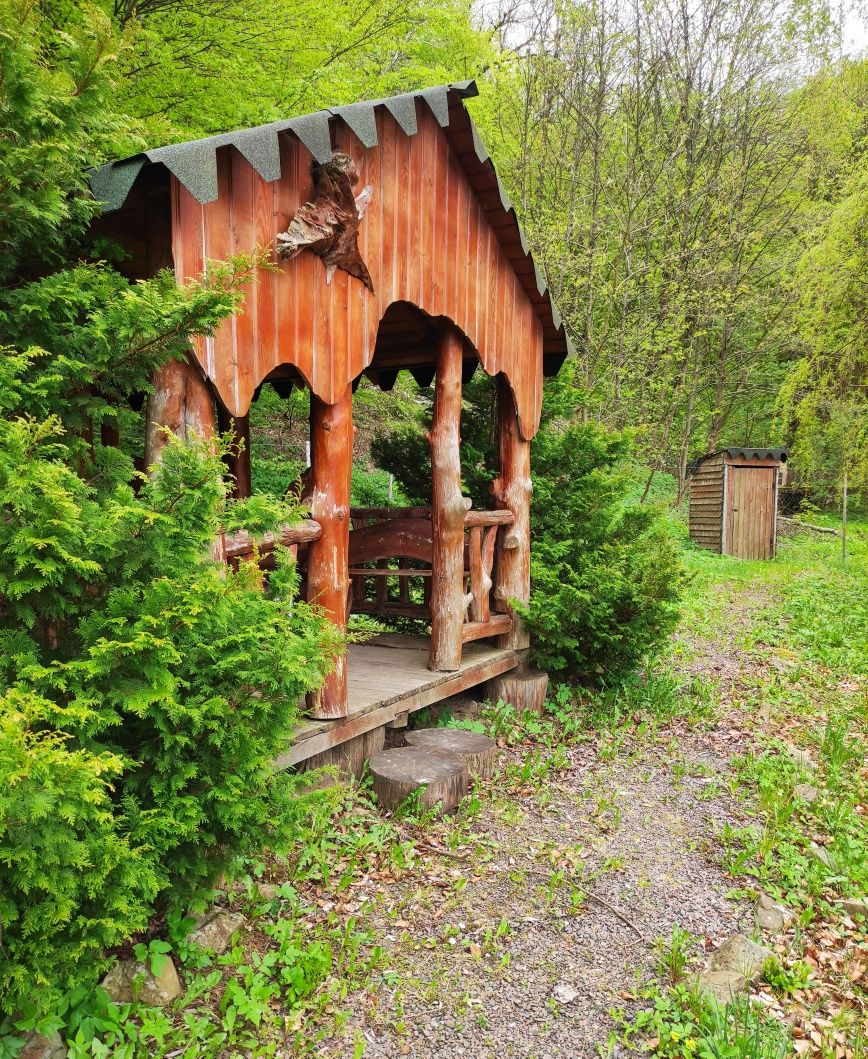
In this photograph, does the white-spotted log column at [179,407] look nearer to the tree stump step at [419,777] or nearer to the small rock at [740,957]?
the tree stump step at [419,777]

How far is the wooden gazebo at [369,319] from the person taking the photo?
3.46m

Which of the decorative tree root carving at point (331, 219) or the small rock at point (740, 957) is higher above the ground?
the decorative tree root carving at point (331, 219)

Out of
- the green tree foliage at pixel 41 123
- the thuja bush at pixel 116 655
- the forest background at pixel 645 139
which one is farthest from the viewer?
the forest background at pixel 645 139

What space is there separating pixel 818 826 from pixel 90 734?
4.65 m

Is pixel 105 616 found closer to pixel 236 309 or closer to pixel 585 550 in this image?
pixel 236 309

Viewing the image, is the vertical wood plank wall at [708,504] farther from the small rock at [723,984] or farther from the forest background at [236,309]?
the small rock at [723,984]

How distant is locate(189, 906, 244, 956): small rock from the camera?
3.17 meters

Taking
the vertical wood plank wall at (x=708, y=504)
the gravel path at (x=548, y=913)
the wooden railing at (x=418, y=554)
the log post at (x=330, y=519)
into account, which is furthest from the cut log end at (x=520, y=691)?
the vertical wood plank wall at (x=708, y=504)

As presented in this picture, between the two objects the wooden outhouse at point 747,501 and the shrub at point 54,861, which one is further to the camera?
the wooden outhouse at point 747,501

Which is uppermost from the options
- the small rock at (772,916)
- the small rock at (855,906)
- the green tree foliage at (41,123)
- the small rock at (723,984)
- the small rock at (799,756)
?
the green tree foliage at (41,123)

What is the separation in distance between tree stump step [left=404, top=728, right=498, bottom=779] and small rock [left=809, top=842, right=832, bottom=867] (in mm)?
2051

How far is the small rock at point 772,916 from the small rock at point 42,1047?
3.23 meters

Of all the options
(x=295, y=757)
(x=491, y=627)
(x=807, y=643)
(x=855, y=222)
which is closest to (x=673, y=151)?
(x=855, y=222)

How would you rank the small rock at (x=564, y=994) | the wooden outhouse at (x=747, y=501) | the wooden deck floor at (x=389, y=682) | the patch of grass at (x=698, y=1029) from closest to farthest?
the patch of grass at (x=698, y=1029) < the small rock at (x=564, y=994) < the wooden deck floor at (x=389, y=682) < the wooden outhouse at (x=747, y=501)
